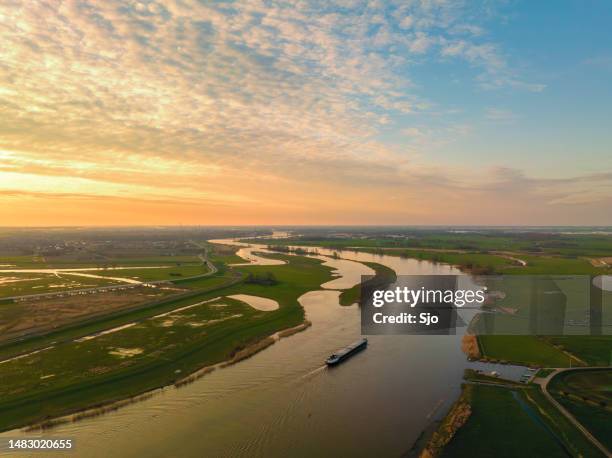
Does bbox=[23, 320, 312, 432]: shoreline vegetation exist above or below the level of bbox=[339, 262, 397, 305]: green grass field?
below

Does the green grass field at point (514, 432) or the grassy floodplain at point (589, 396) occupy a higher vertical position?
the grassy floodplain at point (589, 396)

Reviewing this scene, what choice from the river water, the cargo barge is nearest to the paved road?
the river water

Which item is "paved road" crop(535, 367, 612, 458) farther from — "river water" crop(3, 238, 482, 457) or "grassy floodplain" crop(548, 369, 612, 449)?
"river water" crop(3, 238, 482, 457)

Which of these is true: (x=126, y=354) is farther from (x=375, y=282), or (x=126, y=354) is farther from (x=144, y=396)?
(x=375, y=282)

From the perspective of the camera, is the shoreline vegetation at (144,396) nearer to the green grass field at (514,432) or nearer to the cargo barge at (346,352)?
the cargo barge at (346,352)

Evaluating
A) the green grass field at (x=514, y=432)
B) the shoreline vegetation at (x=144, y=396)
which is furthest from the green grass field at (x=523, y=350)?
the shoreline vegetation at (x=144, y=396)

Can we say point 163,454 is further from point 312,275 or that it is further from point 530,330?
point 312,275
